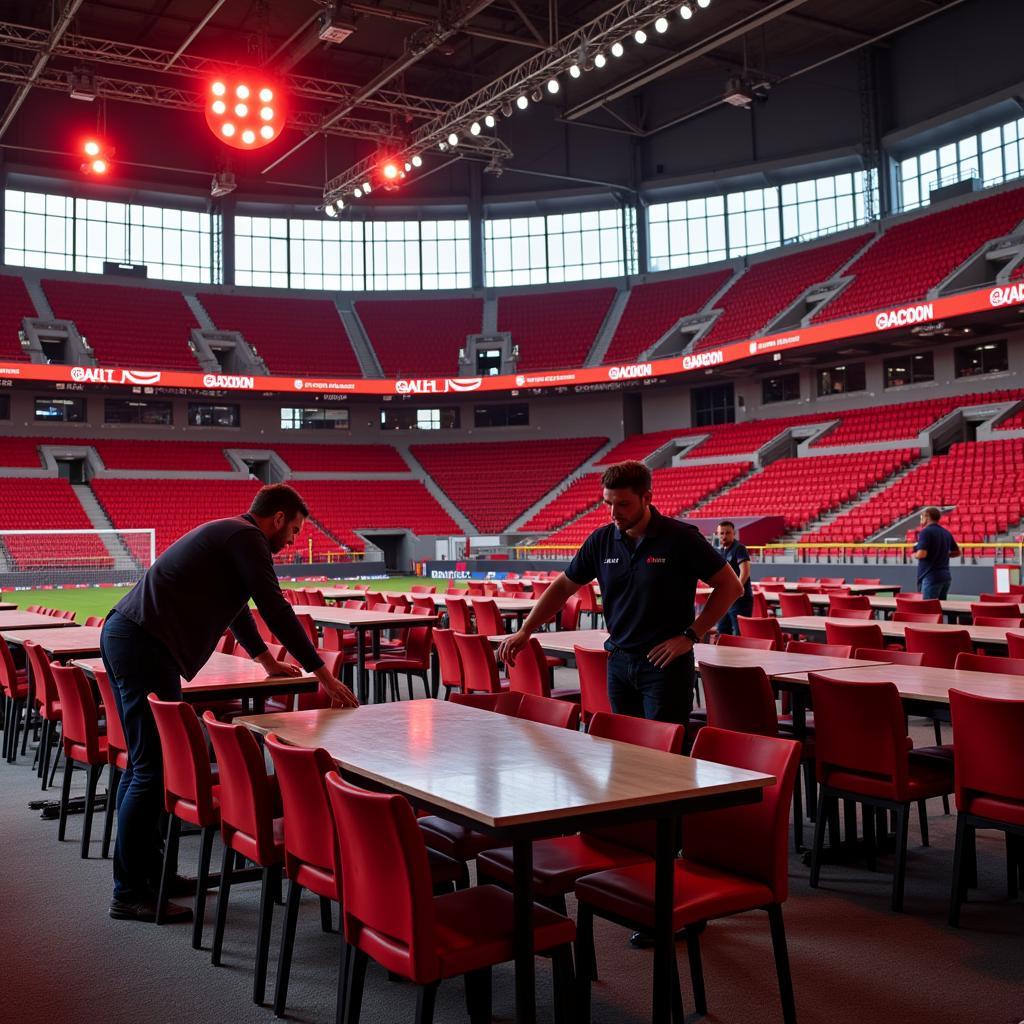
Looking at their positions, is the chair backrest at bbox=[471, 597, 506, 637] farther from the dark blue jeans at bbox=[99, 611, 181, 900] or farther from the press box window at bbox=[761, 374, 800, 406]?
the press box window at bbox=[761, 374, 800, 406]

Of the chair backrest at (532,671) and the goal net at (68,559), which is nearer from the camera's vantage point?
the chair backrest at (532,671)

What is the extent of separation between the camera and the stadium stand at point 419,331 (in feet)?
123

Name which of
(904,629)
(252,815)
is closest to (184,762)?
(252,815)

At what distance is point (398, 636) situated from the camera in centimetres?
1252

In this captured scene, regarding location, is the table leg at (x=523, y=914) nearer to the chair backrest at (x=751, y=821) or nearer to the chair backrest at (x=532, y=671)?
the chair backrest at (x=751, y=821)

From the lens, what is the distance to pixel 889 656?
6.17 m

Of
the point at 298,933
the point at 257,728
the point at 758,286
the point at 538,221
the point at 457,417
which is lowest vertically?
the point at 298,933

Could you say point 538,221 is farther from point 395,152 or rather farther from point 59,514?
point 59,514

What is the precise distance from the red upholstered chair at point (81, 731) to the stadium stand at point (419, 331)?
1230 inches

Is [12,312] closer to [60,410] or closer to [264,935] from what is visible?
[60,410]

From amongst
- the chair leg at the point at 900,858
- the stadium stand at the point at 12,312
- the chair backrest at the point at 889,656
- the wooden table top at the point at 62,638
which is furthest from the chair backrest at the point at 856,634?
the stadium stand at the point at 12,312

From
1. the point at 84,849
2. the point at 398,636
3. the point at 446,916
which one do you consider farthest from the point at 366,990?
the point at 398,636

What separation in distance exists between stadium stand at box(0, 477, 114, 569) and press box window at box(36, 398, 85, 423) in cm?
366

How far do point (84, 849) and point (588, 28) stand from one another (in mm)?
16791
